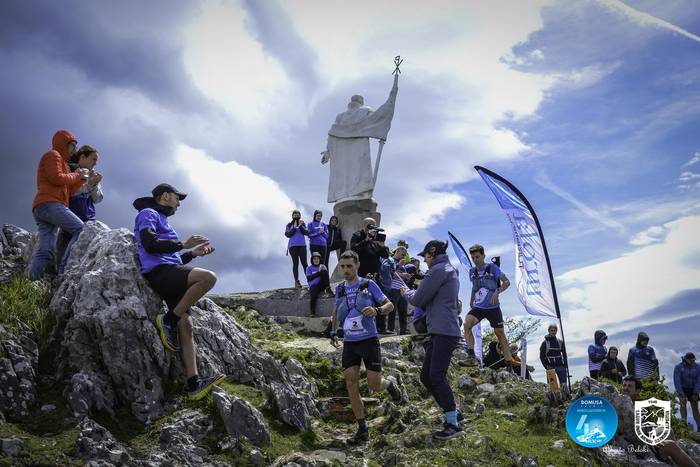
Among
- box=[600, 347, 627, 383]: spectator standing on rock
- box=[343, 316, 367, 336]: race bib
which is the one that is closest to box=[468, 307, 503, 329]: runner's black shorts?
box=[343, 316, 367, 336]: race bib

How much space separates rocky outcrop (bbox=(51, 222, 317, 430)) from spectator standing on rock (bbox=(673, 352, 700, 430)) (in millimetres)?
8879

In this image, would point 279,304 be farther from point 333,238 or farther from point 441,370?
point 441,370

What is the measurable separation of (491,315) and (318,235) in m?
6.94

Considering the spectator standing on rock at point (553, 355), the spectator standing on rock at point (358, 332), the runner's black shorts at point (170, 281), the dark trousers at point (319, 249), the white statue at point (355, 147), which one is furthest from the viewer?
the white statue at point (355, 147)

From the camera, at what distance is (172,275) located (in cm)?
630

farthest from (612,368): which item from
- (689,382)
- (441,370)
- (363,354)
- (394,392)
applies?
(363,354)

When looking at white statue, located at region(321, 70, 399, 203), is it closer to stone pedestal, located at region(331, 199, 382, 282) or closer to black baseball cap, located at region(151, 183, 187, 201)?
stone pedestal, located at region(331, 199, 382, 282)

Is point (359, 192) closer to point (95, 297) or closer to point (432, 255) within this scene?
point (432, 255)

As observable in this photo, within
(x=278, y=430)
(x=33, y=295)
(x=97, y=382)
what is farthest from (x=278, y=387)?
(x=33, y=295)

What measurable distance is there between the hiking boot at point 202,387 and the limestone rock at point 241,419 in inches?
4.3

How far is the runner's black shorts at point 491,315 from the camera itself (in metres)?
9.51

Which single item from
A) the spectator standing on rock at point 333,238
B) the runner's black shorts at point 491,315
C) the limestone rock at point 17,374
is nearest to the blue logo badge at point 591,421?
the runner's black shorts at point 491,315

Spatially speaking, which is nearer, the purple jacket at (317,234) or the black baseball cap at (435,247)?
the black baseball cap at (435,247)

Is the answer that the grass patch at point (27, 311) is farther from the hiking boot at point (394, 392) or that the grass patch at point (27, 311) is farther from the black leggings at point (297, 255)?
the black leggings at point (297, 255)
